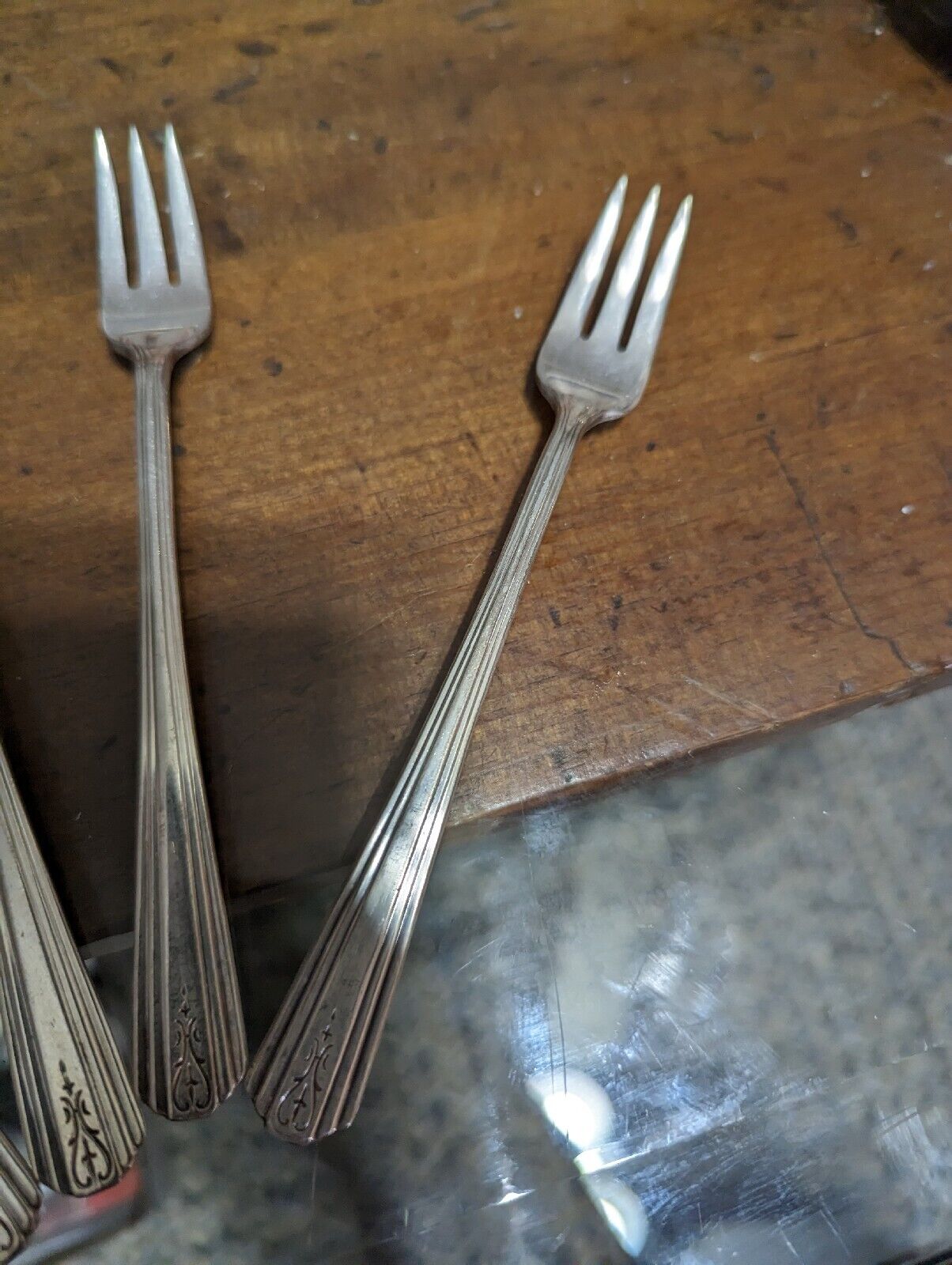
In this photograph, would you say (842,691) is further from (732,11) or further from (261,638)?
(732,11)

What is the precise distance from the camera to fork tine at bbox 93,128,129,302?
0.63 metres

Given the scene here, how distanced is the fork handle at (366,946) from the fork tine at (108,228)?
1.19 ft

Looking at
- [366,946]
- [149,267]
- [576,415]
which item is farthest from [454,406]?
[366,946]

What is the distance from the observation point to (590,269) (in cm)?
67

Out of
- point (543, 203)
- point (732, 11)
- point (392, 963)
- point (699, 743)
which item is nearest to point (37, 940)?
point (392, 963)

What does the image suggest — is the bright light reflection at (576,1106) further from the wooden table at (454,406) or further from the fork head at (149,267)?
the fork head at (149,267)

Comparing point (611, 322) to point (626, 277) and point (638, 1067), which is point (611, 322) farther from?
point (638, 1067)

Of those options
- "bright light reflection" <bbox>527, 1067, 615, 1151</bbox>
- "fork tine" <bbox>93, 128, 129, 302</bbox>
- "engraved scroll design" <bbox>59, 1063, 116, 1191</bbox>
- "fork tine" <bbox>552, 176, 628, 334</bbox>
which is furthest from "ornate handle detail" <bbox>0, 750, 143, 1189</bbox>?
"fork tine" <bbox>552, 176, 628, 334</bbox>

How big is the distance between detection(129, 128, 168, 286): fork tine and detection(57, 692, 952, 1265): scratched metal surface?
45 centimetres

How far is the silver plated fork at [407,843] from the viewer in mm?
459

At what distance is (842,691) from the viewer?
589 mm

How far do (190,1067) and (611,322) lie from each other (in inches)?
21.8

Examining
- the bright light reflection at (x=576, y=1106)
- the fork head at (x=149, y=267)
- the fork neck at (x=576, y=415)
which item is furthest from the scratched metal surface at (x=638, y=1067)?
the fork head at (x=149, y=267)

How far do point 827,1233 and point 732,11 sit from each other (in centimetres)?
96
